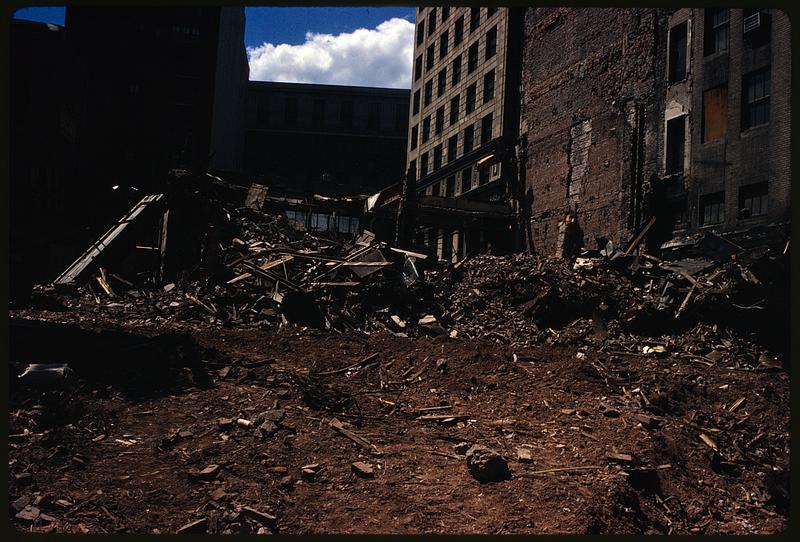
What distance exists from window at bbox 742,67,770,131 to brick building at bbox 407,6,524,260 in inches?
447

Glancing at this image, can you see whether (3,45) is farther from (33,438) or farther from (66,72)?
(66,72)

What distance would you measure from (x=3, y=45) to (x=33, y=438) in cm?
481

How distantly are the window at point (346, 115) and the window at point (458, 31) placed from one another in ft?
43.6

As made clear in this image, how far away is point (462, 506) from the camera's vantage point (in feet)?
20.3

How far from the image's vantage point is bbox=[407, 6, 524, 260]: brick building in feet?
99.3

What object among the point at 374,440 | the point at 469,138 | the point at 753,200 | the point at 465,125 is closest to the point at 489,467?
the point at 374,440

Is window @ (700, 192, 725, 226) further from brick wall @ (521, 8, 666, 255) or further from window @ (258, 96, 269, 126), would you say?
window @ (258, 96, 269, 126)

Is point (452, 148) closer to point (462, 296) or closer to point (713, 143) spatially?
point (713, 143)

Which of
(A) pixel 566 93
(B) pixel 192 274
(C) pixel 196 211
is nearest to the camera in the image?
(B) pixel 192 274

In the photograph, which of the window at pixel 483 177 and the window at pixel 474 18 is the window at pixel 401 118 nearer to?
the window at pixel 474 18

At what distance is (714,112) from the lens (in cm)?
2025

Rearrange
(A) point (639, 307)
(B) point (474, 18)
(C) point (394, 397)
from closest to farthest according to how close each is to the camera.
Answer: (C) point (394, 397), (A) point (639, 307), (B) point (474, 18)

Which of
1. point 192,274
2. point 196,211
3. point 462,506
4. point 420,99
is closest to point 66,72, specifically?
point 196,211

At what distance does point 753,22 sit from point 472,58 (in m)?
20.5
